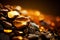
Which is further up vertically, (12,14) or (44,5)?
(44,5)

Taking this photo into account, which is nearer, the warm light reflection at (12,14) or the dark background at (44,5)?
the warm light reflection at (12,14)

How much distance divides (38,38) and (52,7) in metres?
1.14

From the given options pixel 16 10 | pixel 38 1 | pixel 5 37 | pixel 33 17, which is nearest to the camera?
pixel 5 37

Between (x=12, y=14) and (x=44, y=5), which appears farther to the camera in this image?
(x=44, y=5)

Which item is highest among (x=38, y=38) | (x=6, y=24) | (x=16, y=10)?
(x=16, y=10)

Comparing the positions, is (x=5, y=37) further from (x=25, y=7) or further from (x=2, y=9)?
(x=25, y=7)

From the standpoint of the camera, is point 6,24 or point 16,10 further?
point 16,10

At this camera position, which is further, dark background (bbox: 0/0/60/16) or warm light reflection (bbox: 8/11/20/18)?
dark background (bbox: 0/0/60/16)

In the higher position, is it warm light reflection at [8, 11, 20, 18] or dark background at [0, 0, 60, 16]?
dark background at [0, 0, 60, 16]

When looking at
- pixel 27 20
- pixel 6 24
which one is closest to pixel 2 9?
pixel 6 24

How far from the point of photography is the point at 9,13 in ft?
9.45

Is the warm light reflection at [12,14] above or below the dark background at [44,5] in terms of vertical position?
below

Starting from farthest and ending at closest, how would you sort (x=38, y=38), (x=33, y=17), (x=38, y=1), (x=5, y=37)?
(x=38, y=1)
(x=33, y=17)
(x=38, y=38)
(x=5, y=37)

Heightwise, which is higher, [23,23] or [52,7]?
[52,7]
